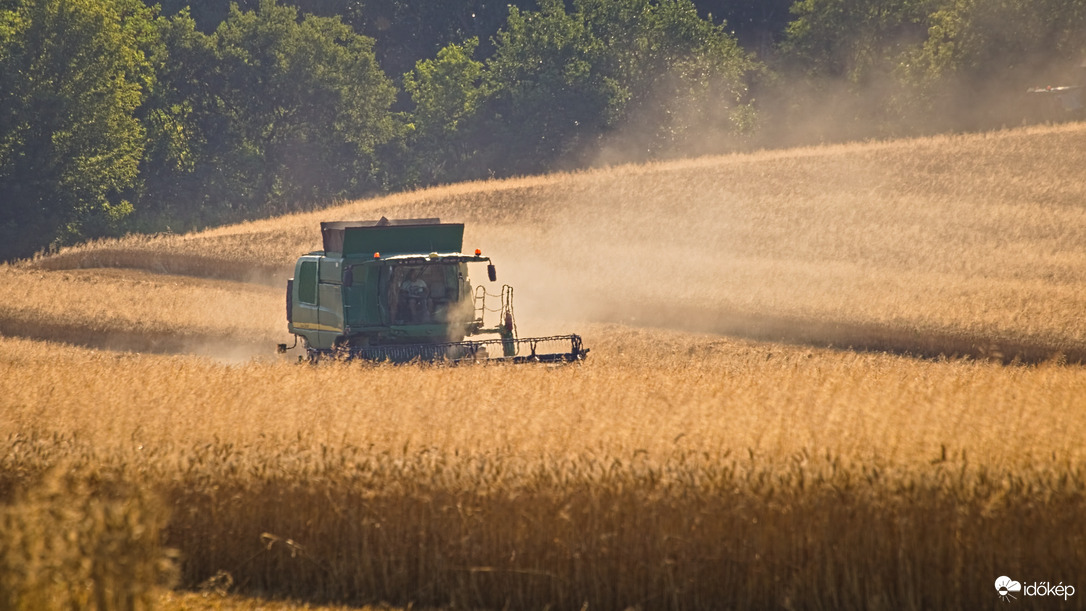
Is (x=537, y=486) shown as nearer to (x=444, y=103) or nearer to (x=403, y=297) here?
(x=403, y=297)

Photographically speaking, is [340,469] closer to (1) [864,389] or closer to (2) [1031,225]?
(1) [864,389]

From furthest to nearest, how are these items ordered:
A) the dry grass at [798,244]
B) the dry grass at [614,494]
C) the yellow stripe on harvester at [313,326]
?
the dry grass at [798,244]
the yellow stripe on harvester at [313,326]
the dry grass at [614,494]

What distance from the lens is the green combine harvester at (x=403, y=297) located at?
17.4 m

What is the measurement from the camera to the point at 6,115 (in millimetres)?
58062

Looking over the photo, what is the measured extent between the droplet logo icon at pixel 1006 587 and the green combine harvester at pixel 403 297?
372 inches

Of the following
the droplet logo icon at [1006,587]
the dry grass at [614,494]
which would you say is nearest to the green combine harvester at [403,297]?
the dry grass at [614,494]

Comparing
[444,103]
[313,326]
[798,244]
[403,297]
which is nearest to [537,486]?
[403,297]

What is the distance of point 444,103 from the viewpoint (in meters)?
74.1

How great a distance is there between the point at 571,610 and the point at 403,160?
68.3m

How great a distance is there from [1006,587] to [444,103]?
68.5m

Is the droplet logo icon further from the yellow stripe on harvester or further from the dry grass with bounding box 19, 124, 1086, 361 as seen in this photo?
the dry grass with bounding box 19, 124, 1086, 361

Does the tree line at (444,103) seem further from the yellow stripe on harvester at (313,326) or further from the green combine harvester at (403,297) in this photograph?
the green combine harvester at (403,297)

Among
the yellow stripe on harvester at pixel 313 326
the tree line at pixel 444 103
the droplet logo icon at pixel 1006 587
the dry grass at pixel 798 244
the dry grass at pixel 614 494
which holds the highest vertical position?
the tree line at pixel 444 103

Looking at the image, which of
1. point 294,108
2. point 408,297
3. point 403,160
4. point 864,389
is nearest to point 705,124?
point 403,160
